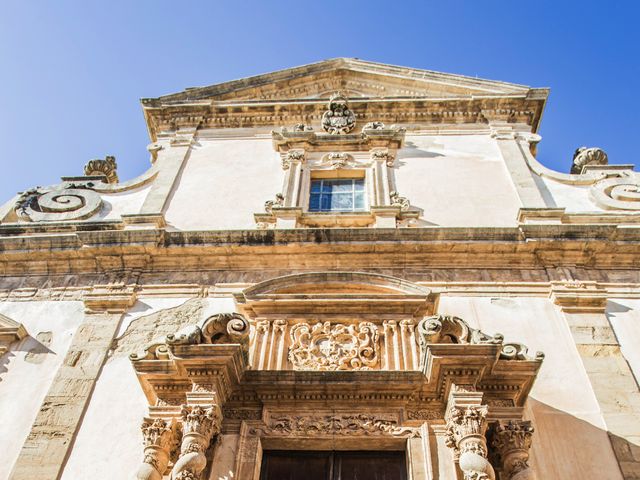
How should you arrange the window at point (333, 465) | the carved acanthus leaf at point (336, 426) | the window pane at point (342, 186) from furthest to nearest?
the window pane at point (342, 186), the carved acanthus leaf at point (336, 426), the window at point (333, 465)

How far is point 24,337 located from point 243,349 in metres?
3.24

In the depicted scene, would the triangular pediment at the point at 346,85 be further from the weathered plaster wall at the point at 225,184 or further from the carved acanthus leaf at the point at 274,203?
the carved acanthus leaf at the point at 274,203

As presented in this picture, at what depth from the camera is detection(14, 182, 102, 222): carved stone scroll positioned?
10.7 metres

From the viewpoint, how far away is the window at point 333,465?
6806 millimetres

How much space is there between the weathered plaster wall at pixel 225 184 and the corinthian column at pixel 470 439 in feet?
16.1

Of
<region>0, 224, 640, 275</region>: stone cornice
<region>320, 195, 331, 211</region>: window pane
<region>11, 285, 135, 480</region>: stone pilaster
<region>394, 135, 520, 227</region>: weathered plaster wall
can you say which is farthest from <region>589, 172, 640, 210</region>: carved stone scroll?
<region>11, 285, 135, 480</region>: stone pilaster

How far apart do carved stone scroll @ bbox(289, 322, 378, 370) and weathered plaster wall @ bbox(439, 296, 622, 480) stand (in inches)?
49.2

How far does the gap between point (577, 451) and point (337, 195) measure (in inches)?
225

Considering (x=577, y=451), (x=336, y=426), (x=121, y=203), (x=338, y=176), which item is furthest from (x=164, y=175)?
(x=577, y=451)

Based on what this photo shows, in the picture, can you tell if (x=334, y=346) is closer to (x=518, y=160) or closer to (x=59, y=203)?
(x=518, y=160)

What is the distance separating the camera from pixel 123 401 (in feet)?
25.1

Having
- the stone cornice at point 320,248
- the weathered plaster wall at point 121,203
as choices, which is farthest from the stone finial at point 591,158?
the weathered plaster wall at point 121,203

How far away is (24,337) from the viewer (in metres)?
8.53

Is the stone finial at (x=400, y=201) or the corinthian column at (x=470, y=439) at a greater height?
the stone finial at (x=400, y=201)
